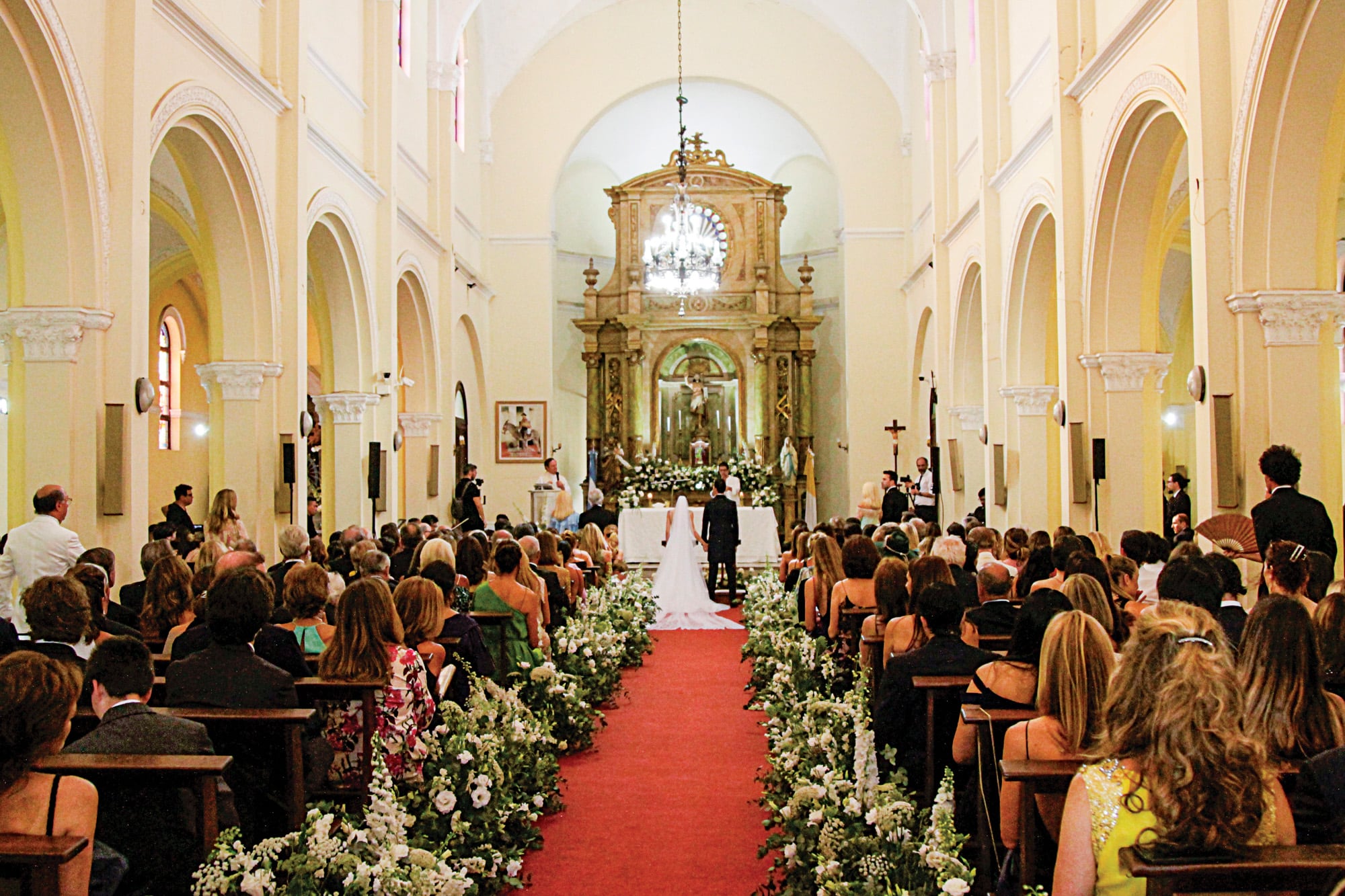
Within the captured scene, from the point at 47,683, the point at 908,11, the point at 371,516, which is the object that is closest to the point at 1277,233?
the point at 47,683

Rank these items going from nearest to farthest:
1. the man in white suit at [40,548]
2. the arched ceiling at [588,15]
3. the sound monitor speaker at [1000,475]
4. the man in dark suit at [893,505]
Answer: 1. the man in white suit at [40,548]
2. the sound monitor speaker at [1000,475]
3. the man in dark suit at [893,505]
4. the arched ceiling at [588,15]

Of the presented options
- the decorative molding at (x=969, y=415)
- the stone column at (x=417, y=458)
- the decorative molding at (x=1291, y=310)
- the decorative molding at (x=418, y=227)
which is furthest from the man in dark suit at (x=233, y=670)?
the decorative molding at (x=969, y=415)

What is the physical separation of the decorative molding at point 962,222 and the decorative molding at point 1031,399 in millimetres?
→ 2964

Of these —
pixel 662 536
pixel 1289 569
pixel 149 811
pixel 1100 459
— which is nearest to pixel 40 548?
pixel 149 811

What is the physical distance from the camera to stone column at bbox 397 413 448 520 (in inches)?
735

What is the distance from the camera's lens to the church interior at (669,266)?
27.5ft

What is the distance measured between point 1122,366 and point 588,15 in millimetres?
14609

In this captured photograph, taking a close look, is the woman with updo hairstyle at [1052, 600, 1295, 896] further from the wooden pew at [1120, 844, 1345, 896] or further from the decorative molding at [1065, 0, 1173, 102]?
the decorative molding at [1065, 0, 1173, 102]

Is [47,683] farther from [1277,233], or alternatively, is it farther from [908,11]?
[908,11]

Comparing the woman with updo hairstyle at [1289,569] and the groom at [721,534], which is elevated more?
the woman with updo hairstyle at [1289,569]

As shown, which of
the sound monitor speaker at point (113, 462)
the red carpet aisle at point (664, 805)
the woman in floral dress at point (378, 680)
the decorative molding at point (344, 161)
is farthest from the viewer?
the decorative molding at point (344, 161)

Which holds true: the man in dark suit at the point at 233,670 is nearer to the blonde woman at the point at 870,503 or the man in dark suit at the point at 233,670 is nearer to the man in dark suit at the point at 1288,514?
the man in dark suit at the point at 1288,514

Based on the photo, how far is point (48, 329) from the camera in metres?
8.26

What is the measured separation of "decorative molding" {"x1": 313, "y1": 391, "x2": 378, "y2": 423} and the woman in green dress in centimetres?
791
